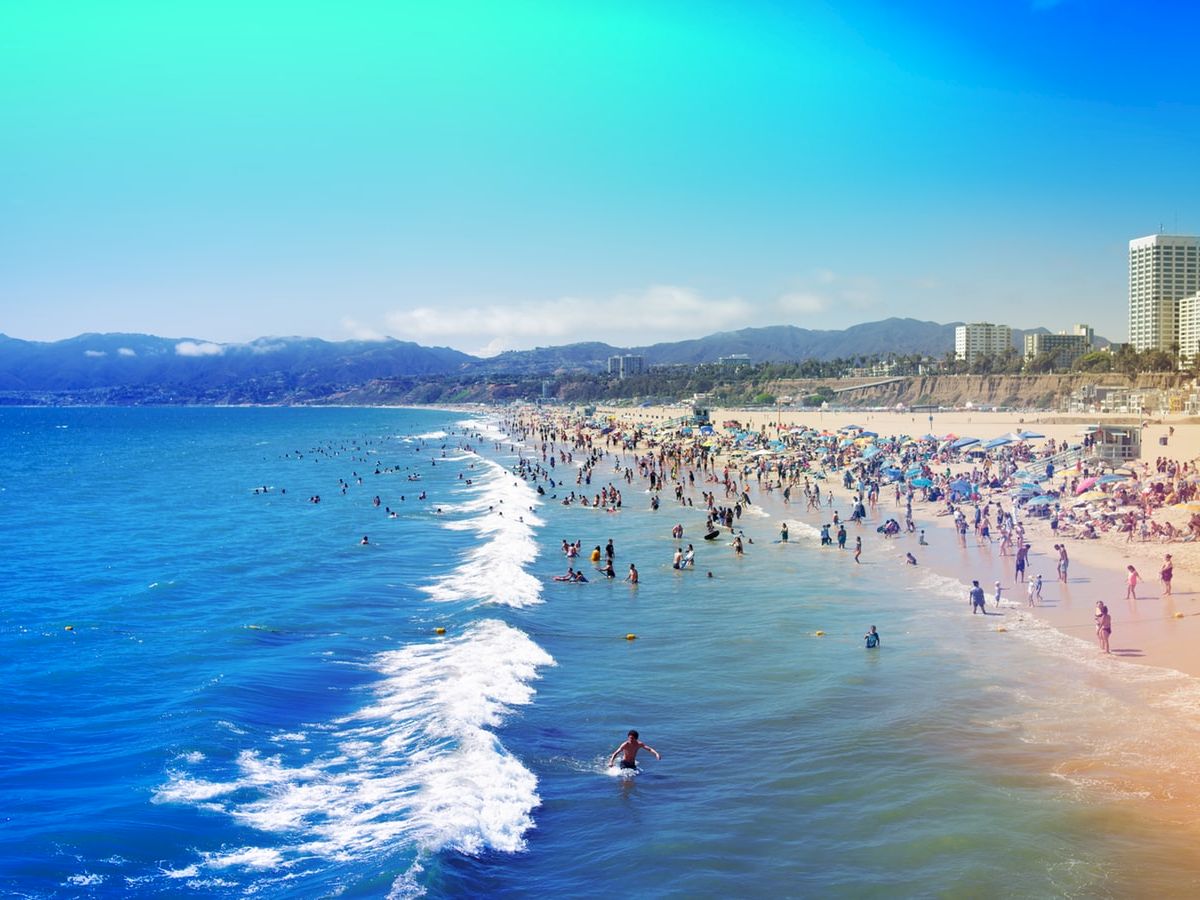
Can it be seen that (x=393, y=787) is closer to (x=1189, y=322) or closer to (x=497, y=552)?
(x=497, y=552)

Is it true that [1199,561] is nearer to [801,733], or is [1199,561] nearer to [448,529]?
[801,733]

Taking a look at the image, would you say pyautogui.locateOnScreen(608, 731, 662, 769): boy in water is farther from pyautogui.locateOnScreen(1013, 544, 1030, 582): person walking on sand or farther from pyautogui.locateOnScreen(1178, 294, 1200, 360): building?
pyautogui.locateOnScreen(1178, 294, 1200, 360): building

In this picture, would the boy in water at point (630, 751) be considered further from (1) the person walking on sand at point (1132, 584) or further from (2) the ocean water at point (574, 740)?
(1) the person walking on sand at point (1132, 584)

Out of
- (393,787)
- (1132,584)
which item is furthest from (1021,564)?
(393,787)

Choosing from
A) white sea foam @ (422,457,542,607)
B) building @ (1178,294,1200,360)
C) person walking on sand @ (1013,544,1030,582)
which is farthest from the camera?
building @ (1178,294,1200,360)

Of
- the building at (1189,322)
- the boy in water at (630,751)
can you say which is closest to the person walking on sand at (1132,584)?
the boy in water at (630,751)

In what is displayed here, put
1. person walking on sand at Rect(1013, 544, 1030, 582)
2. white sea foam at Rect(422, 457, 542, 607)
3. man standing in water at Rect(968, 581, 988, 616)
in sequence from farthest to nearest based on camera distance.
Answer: white sea foam at Rect(422, 457, 542, 607) < person walking on sand at Rect(1013, 544, 1030, 582) < man standing in water at Rect(968, 581, 988, 616)

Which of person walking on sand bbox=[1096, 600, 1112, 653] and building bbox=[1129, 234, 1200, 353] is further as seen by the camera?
building bbox=[1129, 234, 1200, 353]

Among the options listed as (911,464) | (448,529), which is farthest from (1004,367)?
(448,529)

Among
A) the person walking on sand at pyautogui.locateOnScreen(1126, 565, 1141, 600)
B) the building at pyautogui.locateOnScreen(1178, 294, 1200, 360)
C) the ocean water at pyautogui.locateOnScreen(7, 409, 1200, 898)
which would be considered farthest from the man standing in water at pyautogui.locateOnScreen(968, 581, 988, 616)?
the building at pyautogui.locateOnScreen(1178, 294, 1200, 360)
